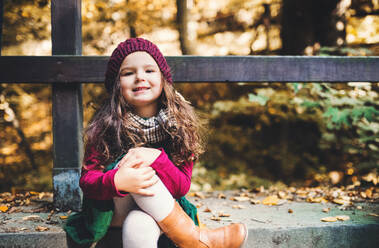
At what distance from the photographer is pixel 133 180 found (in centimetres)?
134

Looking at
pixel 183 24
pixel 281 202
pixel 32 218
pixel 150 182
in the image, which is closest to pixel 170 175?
pixel 150 182

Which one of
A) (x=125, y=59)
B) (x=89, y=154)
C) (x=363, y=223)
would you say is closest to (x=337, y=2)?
(x=363, y=223)

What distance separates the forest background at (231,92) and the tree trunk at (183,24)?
0.04ft

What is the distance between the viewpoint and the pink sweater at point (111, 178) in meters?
1.37

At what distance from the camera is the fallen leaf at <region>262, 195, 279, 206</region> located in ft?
7.35

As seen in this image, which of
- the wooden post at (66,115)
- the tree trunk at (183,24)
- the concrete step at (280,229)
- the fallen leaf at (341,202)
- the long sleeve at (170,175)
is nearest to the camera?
the long sleeve at (170,175)

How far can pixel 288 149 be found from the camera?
4941 millimetres

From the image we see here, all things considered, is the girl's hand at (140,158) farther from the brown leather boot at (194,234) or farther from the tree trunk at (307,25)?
the tree trunk at (307,25)

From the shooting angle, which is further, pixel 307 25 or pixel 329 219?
pixel 307 25

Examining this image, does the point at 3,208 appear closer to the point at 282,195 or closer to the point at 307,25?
the point at 282,195

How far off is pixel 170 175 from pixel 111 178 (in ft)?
0.94

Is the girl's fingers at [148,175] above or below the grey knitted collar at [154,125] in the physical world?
below

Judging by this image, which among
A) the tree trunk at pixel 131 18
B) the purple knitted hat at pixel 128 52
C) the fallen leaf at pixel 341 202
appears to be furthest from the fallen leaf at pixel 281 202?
the tree trunk at pixel 131 18

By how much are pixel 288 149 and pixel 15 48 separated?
173 inches
